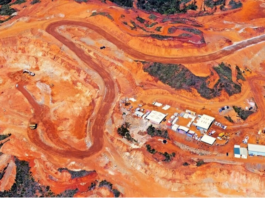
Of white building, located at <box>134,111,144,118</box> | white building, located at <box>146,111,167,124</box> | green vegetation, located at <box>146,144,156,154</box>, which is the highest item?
white building, located at <box>134,111,144,118</box>

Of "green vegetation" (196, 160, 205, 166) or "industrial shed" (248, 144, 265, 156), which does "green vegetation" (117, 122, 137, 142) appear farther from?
"industrial shed" (248, 144, 265, 156)

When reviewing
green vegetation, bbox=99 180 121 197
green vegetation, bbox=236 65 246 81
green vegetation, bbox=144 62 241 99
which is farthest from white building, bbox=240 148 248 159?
green vegetation, bbox=99 180 121 197

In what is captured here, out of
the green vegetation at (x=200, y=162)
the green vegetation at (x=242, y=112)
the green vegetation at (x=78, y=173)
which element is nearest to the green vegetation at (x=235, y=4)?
the green vegetation at (x=242, y=112)

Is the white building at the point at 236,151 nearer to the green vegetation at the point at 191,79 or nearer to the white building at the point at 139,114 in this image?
the green vegetation at the point at 191,79

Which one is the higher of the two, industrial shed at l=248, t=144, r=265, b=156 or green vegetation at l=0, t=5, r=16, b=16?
green vegetation at l=0, t=5, r=16, b=16

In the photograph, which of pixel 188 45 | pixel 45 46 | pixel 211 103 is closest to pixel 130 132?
pixel 211 103

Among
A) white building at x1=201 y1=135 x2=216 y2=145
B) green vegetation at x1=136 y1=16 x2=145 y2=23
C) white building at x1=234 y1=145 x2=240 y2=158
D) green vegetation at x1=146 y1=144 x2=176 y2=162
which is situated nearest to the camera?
white building at x1=234 y1=145 x2=240 y2=158

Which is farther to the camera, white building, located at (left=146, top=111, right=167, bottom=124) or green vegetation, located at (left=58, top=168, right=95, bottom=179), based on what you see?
white building, located at (left=146, top=111, right=167, bottom=124)
